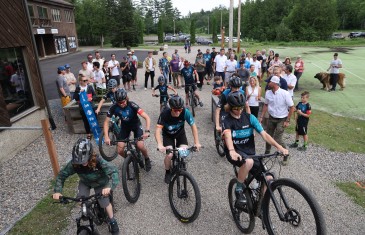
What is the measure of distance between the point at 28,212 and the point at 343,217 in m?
5.99

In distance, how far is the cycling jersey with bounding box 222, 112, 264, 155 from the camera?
14.4ft

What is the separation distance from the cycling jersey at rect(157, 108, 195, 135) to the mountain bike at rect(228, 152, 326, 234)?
1540 millimetres

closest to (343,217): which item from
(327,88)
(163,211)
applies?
(163,211)

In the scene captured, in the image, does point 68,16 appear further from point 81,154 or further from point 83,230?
point 83,230

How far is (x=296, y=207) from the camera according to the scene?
12.3 feet

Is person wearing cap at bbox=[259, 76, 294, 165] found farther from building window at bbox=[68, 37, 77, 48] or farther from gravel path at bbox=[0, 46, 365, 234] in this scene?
building window at bbox=[68, 37, 77, 48]

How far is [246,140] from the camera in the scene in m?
4.50

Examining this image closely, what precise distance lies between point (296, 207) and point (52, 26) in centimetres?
4271

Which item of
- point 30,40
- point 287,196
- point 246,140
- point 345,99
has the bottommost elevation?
point 345,99

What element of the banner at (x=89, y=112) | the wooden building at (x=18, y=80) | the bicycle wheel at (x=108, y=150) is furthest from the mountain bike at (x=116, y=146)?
the wooden building at (x=18, y=80)

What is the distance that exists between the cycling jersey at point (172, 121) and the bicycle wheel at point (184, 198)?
991 mm

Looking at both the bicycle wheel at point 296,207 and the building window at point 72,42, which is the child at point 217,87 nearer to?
the bicycle wheel at point 296,207

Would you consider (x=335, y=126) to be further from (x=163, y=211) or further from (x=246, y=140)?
(x=163, y=211)

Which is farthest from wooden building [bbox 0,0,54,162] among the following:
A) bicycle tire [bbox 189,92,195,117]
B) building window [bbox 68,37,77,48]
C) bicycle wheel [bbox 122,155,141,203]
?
building window [bbox 68,37,77,48]
